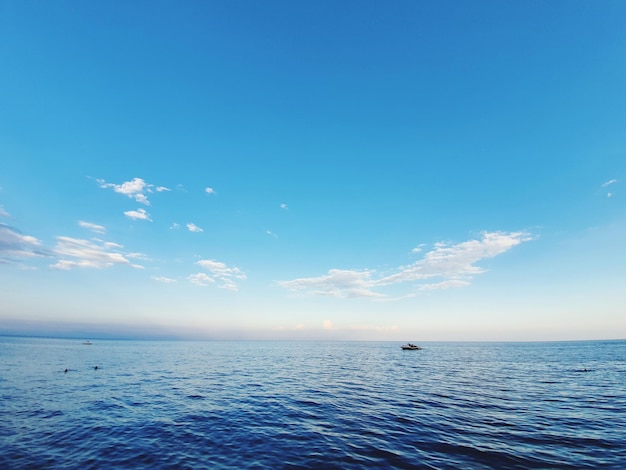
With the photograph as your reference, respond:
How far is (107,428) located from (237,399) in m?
12.0

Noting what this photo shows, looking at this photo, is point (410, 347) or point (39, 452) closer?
point (39, 452)

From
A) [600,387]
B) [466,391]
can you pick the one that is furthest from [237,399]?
[600,387]

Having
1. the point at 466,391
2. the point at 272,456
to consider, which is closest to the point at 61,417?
the point at 272,456

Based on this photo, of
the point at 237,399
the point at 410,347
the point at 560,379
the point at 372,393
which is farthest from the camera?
the point at 410,347

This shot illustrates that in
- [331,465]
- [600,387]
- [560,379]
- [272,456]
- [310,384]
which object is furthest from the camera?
[560,379]

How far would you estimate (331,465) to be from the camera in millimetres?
14664

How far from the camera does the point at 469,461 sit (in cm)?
1500

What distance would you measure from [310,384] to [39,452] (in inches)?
1146

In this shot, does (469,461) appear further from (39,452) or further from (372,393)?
(39,452)

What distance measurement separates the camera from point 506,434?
18797mm

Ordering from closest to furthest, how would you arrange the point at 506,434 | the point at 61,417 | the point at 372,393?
1. the point at 506,434
2. the point at 61,417
3. the point at 372,393

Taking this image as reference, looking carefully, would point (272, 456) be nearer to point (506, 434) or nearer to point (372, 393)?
point (506, 434)

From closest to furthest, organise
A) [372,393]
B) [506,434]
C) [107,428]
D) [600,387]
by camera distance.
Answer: [506,434], [107,428], [372,393], [600,387]

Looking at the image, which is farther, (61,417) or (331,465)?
(61,417)
